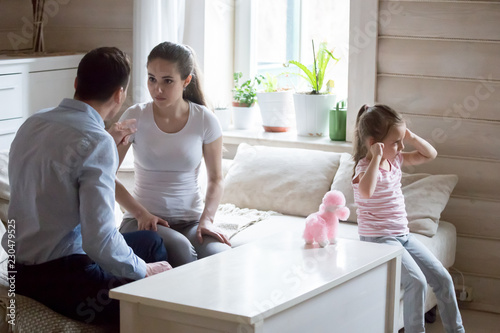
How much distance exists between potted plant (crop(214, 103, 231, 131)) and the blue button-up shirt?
198cm

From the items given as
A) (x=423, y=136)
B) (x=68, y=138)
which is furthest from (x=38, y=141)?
(x=423, y=136)

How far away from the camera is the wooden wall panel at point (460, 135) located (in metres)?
3.29

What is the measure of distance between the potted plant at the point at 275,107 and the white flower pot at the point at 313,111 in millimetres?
126

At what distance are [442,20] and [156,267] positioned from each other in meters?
1.84

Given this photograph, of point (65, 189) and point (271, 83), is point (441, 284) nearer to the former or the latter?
point (65, 189)

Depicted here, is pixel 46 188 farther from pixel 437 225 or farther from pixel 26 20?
pixel 26 20

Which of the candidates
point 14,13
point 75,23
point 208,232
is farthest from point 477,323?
point 14,13

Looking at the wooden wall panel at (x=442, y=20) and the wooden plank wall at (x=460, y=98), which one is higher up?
the wooden wall panel at (x=442, y=20)

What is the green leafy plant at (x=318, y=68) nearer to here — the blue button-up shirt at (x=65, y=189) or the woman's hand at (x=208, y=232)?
the woman's hand at (x=208, y=232)

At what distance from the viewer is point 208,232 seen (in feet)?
8.48

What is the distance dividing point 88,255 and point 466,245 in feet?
6.55

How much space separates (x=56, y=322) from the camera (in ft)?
6.48

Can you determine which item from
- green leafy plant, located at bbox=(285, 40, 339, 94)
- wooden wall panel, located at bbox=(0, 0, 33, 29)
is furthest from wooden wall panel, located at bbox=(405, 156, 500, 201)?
wooden wall panel, located at bbox=(0, 0, 33, 29)

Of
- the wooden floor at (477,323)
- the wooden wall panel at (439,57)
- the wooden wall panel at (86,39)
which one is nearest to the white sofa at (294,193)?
the wooden floor at (477,323)
